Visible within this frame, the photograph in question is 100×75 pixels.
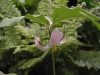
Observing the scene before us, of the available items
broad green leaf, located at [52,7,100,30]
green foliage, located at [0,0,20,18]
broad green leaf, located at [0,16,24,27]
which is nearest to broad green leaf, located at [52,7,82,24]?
broad green leaf, located at [52,7,100,30]

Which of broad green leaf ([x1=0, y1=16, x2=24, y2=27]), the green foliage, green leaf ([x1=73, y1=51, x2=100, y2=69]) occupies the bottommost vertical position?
green leaf ([x1=73, y1=51, x2=100, y2=69])

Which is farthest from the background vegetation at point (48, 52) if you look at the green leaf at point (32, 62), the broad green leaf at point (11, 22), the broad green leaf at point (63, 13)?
the broad green leaf at point (63, 13)

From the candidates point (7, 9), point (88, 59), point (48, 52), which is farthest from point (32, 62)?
point (7, 9)

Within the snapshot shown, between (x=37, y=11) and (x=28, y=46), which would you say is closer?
(x=28, y=46)

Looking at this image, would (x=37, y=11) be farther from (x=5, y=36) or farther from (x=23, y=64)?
(x=23, y=64)

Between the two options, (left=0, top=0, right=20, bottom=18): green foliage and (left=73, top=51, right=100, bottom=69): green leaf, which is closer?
(left=73, top=51, right=100, bottom=69): green leaf

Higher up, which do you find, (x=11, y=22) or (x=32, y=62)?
(x=11, y=22)

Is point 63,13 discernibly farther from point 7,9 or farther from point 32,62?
point 7,9

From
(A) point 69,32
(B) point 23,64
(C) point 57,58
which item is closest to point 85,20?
(A) point 69,32

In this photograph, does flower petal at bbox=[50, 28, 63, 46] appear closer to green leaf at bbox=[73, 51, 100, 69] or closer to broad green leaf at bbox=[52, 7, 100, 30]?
broad green leaf at bbox=[52, 7, 100, 30]

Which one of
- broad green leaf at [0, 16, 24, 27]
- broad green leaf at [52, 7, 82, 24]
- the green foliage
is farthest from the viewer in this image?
the green foliage

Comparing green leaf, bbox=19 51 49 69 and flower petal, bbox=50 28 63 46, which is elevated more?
flower petal, bbox=50 28 63 46
